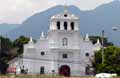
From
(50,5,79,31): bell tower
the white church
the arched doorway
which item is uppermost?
(50,5,79,31): bell tower

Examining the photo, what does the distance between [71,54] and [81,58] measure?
218 cm

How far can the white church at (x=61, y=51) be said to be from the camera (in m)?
97.7

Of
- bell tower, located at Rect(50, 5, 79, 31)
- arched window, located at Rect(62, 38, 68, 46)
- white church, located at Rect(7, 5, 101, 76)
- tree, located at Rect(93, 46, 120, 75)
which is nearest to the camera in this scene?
tree, located at Rect(93, 46, 120, 75)

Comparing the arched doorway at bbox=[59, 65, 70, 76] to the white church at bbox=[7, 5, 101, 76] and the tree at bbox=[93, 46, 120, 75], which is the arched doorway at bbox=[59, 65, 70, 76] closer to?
the white church at bbox=[7, 5, 101, 76]

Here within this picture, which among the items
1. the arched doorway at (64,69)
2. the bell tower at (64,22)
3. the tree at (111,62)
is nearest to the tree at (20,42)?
the arched doorway at (64,69)

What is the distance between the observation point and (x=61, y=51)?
97.9 m

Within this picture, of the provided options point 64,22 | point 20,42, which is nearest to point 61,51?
point 64,22

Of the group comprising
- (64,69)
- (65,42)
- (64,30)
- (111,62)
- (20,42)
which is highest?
(64,30)

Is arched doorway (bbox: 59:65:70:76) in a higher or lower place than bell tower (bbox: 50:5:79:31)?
lower

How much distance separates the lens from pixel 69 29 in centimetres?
9844

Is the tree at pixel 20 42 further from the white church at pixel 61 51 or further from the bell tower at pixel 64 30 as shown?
the bell tower at pixel 64 30

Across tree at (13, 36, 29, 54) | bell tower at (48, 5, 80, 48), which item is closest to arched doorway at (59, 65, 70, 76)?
bell tower at (48, 5, 80, 48)

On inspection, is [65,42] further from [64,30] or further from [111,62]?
[111,62]

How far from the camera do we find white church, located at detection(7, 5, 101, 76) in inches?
3846
